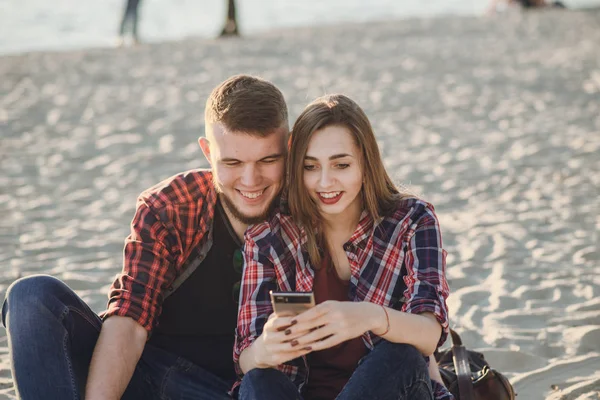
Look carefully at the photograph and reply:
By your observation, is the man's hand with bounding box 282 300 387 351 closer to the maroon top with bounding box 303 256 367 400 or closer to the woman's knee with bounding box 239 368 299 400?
the woman's knee with bounding box 239 368 299 400

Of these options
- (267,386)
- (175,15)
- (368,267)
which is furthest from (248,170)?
(175,15)

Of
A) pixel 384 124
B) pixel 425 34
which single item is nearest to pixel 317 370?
pixel 384 124

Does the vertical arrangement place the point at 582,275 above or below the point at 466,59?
below

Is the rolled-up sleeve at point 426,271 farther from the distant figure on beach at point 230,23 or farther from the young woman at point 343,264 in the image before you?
the distant figure on beach at point 230,23

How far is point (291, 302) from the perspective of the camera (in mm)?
2426

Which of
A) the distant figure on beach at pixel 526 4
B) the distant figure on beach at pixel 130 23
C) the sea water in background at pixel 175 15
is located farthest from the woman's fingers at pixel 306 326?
the distant figure on beach at pixel 526 4

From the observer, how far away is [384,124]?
8.95 meters

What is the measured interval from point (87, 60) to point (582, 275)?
401 inches

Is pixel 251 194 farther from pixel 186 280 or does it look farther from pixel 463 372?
pixel 463 372

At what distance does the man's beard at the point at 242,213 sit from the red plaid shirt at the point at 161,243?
5cm

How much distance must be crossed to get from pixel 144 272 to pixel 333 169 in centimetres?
81

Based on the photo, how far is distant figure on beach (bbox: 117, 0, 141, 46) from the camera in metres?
16.2

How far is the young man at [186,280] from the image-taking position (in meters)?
2.80

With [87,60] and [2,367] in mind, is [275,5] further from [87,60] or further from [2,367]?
[2,367]
